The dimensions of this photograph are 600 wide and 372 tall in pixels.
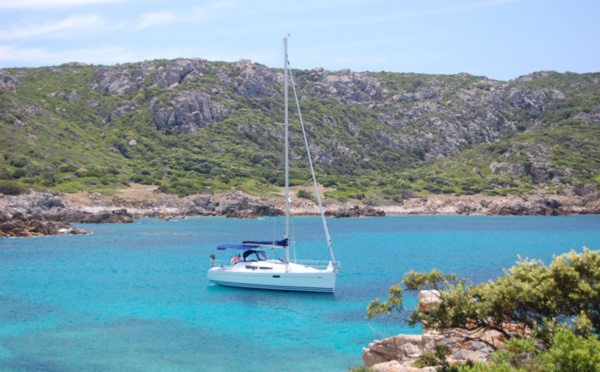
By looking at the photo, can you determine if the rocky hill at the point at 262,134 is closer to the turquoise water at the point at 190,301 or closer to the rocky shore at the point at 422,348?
the turquoise water at the point at 190,301

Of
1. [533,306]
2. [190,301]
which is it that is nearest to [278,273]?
[190,301]

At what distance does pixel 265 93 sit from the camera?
179 meters

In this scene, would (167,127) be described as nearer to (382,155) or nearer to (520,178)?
(382,155)

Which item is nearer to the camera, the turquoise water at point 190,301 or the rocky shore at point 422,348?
the rocky shore at point 422,348

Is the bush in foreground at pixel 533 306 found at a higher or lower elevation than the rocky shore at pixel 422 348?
higher

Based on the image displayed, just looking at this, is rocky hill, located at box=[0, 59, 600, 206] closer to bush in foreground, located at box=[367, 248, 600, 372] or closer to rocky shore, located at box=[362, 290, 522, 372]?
rocky shore, located at box=[362, 290, 522, 372]

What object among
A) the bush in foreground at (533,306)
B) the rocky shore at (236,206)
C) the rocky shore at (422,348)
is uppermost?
the bush in foreground at (533,306)

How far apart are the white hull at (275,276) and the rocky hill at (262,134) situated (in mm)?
73363

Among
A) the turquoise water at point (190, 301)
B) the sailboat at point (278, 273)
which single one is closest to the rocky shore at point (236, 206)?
the turquoise water at point (190, 301)

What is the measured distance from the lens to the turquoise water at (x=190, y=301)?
2583 centimetres

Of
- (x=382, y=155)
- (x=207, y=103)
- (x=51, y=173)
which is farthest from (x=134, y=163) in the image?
(x=382, y=155)

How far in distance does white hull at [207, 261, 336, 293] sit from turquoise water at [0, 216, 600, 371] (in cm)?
65

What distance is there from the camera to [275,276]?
4025 centimetres

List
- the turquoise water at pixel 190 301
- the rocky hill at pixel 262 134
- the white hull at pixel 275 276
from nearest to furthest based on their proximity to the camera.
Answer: the turquoise water at pixel 190 301
the white hull at pixel 275 276
the rocky hill at pixel 262 134
